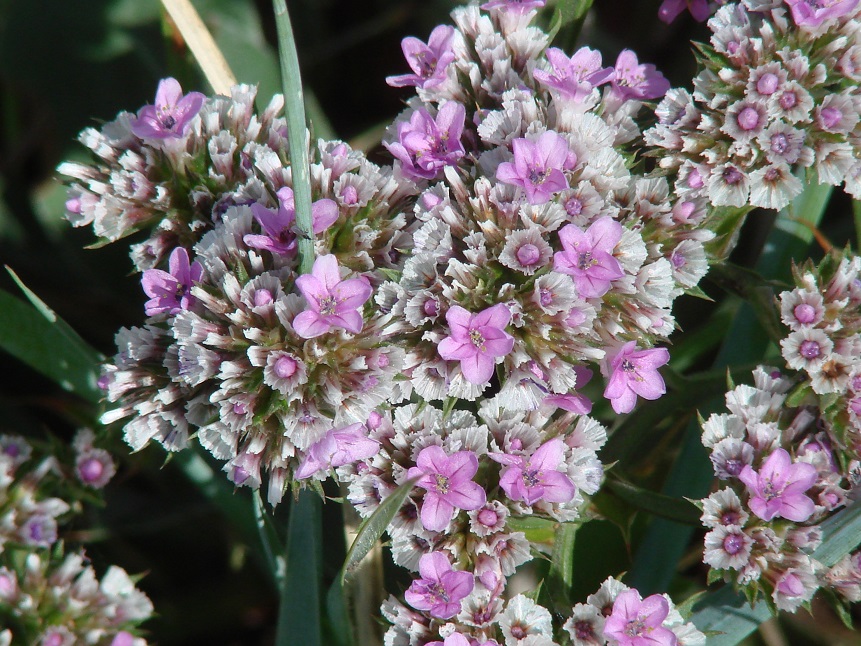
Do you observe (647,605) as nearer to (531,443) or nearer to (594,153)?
(531,443)

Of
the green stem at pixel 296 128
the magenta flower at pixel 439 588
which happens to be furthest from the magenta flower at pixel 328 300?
the magenta flower at pixel 439 588

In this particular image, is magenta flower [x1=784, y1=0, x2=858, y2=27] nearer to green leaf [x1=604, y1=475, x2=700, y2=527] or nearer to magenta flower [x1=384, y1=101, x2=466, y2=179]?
magenta flower [x1=384, y1=101, x2=466, y2=179]

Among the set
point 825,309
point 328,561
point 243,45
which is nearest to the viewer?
point 825,309

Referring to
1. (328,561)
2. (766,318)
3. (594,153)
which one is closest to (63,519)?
(328,561)

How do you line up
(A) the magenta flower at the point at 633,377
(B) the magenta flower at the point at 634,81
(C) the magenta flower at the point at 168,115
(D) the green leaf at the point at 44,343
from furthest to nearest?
(D) the green leaf at the point at 44,343 → (B) the magenta flower at the point at 634,81 → (C) the magenta flower at the point at 168,115 → (A) the magenta flower at the point at 633,377

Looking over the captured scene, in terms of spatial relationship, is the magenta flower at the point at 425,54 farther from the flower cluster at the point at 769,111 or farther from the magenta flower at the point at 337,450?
the magenta flower at the point at 337,450
